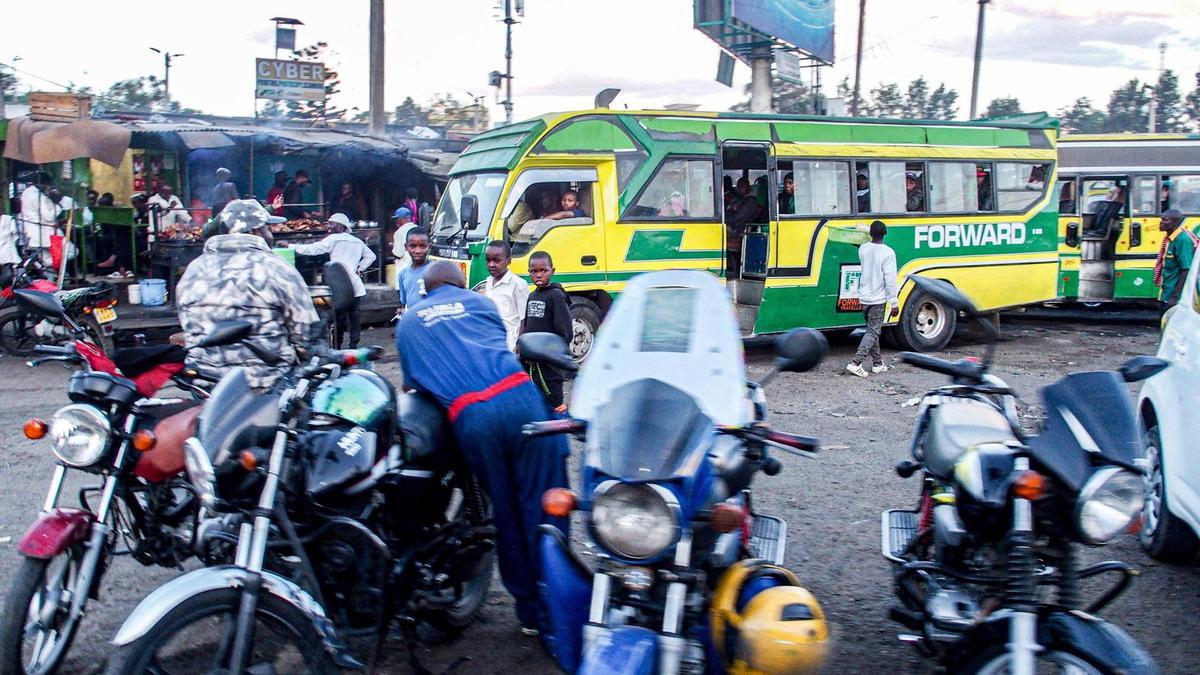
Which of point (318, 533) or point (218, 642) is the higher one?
point (318, 533)

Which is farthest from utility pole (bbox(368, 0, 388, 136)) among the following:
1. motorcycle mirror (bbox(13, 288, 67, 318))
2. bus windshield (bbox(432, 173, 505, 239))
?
motorcycle mirror (bbox(13, 288, 67, 318))

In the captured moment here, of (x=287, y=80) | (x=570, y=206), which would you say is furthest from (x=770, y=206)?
(x=287, y=80)

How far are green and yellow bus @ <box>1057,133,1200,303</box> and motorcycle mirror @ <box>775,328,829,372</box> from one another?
12.8m

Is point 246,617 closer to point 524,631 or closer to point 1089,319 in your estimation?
point 524,631

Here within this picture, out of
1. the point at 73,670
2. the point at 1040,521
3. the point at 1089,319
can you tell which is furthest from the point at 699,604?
the point at 1089,319

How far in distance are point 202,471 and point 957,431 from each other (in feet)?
8.10

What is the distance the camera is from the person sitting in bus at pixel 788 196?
11492 mm

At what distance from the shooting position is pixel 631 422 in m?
2.77

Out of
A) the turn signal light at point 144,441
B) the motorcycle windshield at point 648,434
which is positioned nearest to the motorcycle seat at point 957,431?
the motorcycle windshield at point 648,434

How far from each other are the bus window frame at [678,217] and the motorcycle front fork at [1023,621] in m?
7.93

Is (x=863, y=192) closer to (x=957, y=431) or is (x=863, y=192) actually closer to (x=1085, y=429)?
(x=957, y=431)

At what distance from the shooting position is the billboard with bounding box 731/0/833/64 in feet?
91.8

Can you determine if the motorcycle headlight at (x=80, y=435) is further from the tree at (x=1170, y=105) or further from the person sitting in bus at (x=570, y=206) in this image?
the tree at (x=1170, y=105)

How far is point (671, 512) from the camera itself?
8.41 feet
